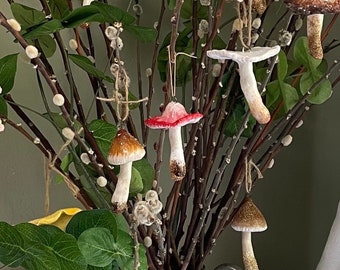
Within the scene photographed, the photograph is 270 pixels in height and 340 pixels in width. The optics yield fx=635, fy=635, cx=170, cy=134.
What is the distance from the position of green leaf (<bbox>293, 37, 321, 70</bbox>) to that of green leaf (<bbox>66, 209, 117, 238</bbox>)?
293 mm

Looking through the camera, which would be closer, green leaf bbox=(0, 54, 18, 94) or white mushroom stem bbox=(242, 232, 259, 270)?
green leaf bbox=(0, 54, 18, 94)

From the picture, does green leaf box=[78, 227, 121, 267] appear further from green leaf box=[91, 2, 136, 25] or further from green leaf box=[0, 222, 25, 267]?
A: green leaf box=[91, 2, 136, 25]

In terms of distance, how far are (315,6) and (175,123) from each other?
7.3 inches

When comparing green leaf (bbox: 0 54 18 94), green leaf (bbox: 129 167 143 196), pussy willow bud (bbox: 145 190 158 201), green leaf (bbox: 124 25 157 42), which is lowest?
pussy willow bud (bbox: 145 190 158 201)

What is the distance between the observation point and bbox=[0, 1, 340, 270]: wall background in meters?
0.93

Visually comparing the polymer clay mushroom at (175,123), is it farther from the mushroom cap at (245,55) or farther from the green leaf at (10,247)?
the green leaf at (10,247)

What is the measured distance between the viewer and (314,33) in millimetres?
686

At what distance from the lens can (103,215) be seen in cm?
69

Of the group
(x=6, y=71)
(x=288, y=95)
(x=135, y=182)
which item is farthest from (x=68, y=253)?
(x=288, y=95)

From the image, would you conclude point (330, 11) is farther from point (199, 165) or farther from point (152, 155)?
point (152, 155)

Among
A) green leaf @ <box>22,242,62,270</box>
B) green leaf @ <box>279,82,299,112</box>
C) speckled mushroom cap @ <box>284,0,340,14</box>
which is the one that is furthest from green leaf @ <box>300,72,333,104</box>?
green leaf @ <box>22,242,62,270</box>

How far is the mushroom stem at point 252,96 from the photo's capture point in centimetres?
63

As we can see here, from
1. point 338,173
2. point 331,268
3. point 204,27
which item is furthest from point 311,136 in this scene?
point 204,27

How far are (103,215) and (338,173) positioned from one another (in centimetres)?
50
